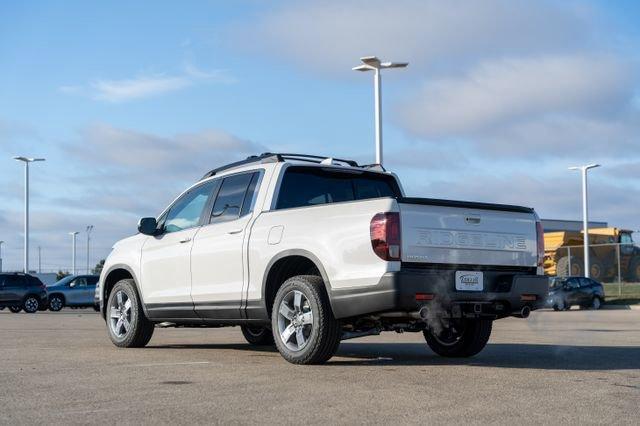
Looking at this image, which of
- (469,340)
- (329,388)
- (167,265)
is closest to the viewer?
(329,388)

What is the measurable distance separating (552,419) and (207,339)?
26.3 feet

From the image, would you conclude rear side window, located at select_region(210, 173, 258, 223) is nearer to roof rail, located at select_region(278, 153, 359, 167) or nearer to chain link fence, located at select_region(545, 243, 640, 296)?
roof rail, located at select_region(278, 153, 359, 167)

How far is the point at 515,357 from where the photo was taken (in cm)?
968

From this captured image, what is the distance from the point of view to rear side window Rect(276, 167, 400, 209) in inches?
375

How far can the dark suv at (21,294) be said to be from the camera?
33.7 meters

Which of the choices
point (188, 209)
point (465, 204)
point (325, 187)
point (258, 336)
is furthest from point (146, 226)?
point (465, 204)

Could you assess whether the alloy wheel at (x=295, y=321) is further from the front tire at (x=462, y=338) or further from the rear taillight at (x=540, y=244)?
the rear taillight at (x=540, y=244)

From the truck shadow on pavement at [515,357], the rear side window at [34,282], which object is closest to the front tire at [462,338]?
the truck shadow on pavement at [515,357]

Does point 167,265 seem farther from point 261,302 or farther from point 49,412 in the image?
point 49,412

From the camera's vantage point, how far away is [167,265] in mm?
10445

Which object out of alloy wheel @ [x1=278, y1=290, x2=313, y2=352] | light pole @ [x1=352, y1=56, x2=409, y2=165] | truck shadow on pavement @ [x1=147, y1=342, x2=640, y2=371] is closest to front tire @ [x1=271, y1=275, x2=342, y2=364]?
alloy wheel @ [x1=278, y1=290, x2=313, y2=352]

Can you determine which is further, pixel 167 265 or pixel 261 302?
pixel 167 265

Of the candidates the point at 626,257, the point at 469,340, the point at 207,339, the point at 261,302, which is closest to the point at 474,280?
the point at 469,340

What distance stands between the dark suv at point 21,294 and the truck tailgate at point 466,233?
2817 centimetres
